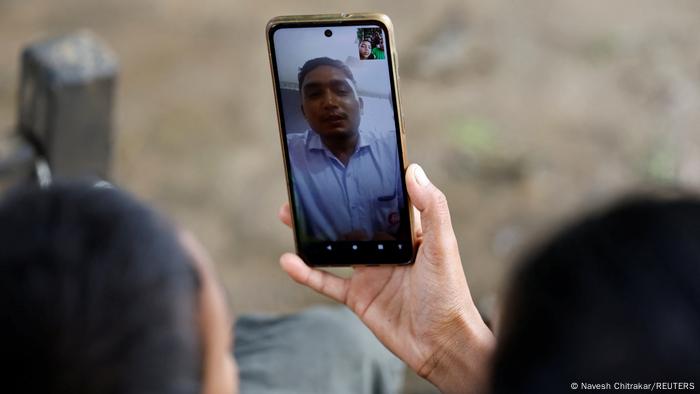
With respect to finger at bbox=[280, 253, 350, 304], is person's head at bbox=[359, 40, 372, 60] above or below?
above

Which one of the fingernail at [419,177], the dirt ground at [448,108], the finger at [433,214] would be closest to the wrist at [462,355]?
the finger at [433,214]

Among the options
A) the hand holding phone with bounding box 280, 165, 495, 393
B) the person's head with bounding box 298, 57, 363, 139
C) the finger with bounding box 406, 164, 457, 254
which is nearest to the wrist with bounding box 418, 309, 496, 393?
the hand holding phone with bounding box 280, 165, 495, 393

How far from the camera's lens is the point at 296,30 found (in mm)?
1457

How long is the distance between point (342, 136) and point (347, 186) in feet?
0.31

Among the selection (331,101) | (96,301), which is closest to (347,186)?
(331,101)

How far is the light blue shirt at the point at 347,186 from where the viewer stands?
4.95 feet

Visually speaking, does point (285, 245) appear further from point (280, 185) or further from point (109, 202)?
point (109, 202)

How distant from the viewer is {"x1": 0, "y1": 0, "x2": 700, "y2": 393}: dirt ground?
11.3 ft

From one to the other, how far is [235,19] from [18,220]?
3.49m

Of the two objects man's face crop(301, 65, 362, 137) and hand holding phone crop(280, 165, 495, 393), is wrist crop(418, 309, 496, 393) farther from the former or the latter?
man's face crop(301, 65, 362, 137)

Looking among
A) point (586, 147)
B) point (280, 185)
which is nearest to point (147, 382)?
point (280, 185)

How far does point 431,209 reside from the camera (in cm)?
146

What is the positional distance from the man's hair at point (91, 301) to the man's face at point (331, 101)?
1.94 ft

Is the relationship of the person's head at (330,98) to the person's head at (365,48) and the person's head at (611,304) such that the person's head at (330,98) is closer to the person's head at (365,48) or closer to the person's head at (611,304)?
the person's head at (365,48)
